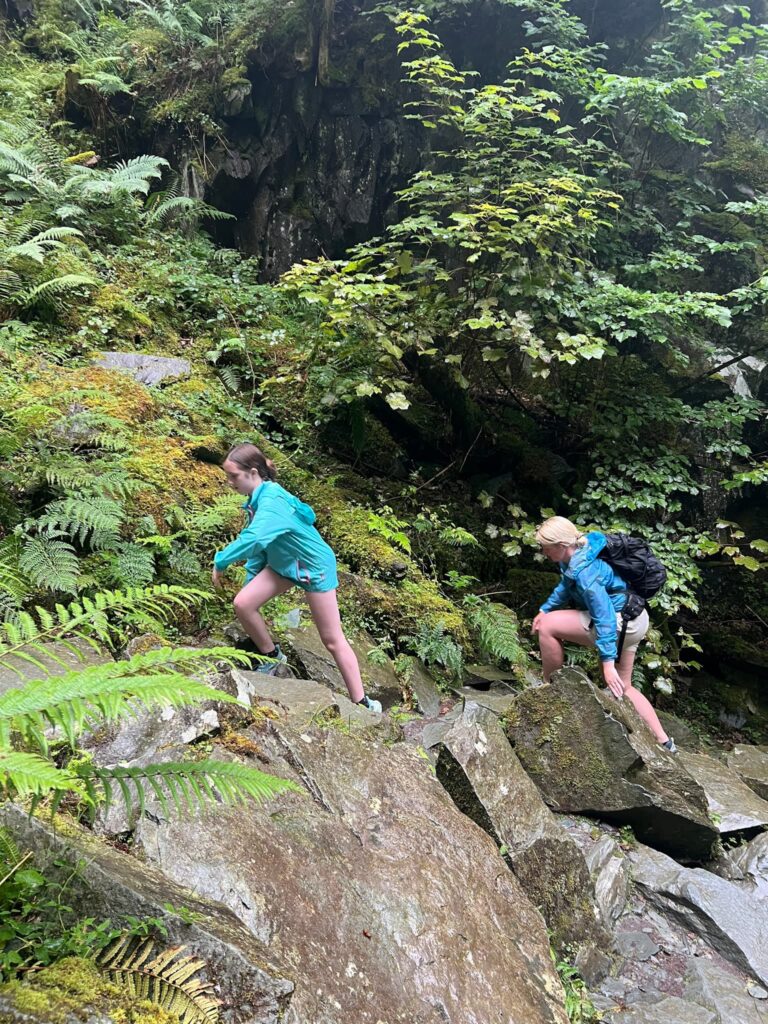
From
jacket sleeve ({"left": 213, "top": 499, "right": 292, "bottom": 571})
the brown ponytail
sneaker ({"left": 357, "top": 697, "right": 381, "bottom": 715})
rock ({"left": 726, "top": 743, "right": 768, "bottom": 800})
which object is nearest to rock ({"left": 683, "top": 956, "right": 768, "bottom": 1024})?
sneaker ({"left": 357, "top": 697, "right": 381, "bottom": 715})

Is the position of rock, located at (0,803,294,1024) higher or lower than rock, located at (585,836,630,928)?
higher

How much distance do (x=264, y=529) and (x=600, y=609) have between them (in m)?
2.72

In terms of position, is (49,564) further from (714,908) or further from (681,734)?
(681,734)

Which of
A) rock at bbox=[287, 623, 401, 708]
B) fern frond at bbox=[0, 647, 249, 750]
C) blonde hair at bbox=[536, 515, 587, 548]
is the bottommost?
rock at bbox=[287, 623, 401, 708]

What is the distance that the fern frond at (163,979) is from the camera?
1406 millimetres

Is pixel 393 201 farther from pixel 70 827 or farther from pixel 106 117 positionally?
pixel 70 827

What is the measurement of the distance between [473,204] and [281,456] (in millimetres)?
4103

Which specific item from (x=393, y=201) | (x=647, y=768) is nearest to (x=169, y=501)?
(x=647, y=768)

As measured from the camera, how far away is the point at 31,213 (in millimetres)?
8047

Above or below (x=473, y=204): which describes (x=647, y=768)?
below

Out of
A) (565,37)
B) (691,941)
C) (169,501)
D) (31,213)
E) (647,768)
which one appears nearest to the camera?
(691,941)

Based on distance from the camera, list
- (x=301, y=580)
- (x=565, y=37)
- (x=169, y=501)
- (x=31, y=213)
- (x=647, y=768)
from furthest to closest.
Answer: (x=565, y=37), (x=31, y=213), (x=169, y=501), (x=647, y=768), (x=301, y=580)

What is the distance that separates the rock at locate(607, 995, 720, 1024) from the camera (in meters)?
2.79

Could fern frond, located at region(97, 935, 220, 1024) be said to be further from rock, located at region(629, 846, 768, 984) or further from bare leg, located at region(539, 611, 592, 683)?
bare leg, located at region(539, 611, 592, 683)
